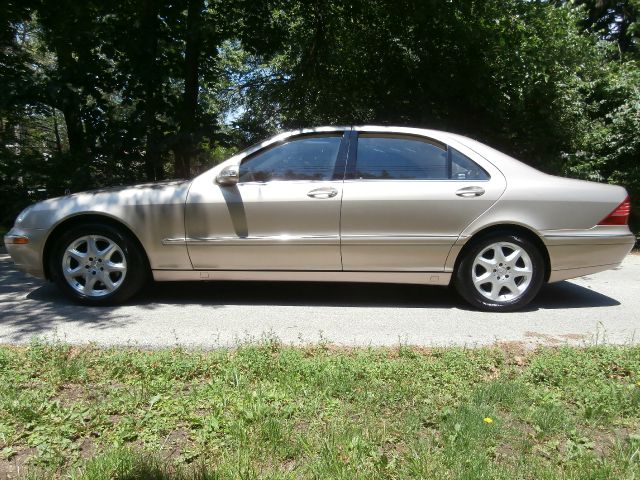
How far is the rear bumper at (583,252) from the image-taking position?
4.65m

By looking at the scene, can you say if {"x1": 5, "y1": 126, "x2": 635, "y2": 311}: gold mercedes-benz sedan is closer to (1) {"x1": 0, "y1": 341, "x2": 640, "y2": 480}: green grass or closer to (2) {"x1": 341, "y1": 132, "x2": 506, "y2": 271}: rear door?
(2) {"x1": 341, "y1": 132, "x2": 506, "y2": 271}: rear door

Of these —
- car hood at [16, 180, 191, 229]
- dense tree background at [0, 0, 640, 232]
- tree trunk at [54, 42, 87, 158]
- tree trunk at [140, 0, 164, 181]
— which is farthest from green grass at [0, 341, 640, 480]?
tree trunk at [54, 42, 87, 158]

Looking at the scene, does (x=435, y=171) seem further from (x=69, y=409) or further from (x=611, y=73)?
(x=611, y=73)

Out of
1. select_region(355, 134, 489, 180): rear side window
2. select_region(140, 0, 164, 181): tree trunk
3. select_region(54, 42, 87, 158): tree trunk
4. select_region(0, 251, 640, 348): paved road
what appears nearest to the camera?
select_region(0, 251, 640, 348): paved road

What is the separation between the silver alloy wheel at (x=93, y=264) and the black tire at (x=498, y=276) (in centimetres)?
296

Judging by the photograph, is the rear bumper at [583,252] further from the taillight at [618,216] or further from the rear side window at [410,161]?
the rear side window at [410,161]

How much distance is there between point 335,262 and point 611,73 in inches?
313

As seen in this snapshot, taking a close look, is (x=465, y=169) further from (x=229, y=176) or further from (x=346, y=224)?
(x=229, y=176)

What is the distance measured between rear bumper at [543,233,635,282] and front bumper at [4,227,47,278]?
14.3 feet

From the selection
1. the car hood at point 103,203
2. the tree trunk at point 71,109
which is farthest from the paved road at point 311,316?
the tree trunk at point 71,109

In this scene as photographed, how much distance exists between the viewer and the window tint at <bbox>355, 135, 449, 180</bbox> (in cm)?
476

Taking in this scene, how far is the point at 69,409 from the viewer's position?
281cm

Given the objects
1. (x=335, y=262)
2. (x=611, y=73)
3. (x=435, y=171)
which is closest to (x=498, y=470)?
(x=335, y=262)

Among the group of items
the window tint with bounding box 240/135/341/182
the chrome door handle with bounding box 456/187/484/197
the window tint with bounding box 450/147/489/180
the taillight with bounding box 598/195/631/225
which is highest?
the window tint with bounding box 240/135/341/182
